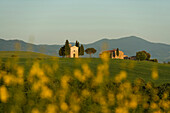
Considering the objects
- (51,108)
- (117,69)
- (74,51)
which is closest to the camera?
(51,108)

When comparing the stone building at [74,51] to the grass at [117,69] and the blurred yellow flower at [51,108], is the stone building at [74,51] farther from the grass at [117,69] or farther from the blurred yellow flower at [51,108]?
the blurred yellow flower at [51,108]

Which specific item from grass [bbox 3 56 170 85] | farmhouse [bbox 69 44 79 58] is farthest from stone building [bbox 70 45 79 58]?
grass [bbox 3 56 170 85]

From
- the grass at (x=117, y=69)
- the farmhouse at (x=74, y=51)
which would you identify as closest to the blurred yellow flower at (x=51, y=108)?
the grass at (x=117, y=69)

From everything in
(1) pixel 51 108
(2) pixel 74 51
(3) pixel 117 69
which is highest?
(2) pixel 74 51

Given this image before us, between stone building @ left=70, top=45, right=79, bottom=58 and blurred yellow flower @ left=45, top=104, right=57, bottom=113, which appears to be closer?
blurred yellow flower @ left=45, top=104, right=57, bottom=113

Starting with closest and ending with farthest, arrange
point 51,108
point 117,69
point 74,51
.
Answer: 1. point 51,108
2. point 117,69
3. point 74,51

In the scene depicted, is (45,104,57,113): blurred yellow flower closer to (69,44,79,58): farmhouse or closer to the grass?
the grass

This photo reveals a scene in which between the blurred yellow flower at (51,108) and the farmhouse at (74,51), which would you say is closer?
the blurred yellow flower at (51,108)

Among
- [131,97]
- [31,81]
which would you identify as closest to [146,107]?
[131,97]

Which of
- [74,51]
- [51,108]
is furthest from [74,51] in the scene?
[51,108]

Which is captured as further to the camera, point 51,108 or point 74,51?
point 74,51

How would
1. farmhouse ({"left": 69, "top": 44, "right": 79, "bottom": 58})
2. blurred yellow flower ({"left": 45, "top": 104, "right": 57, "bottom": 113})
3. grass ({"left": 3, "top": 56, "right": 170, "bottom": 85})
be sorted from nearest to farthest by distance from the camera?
blurred yellow flower ({"left": 45, "top": 104, "right": 57, "bottom": 113}) < grass ({"left": 3, "top": 56, "right": 170, "bottom": 85}) < farmhouse ({"left": 69, "top": 44, "right": 79, "bottom": 58})

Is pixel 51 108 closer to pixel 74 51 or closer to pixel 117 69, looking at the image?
pixel 117 69

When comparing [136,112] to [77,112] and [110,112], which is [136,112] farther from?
[77,112]
